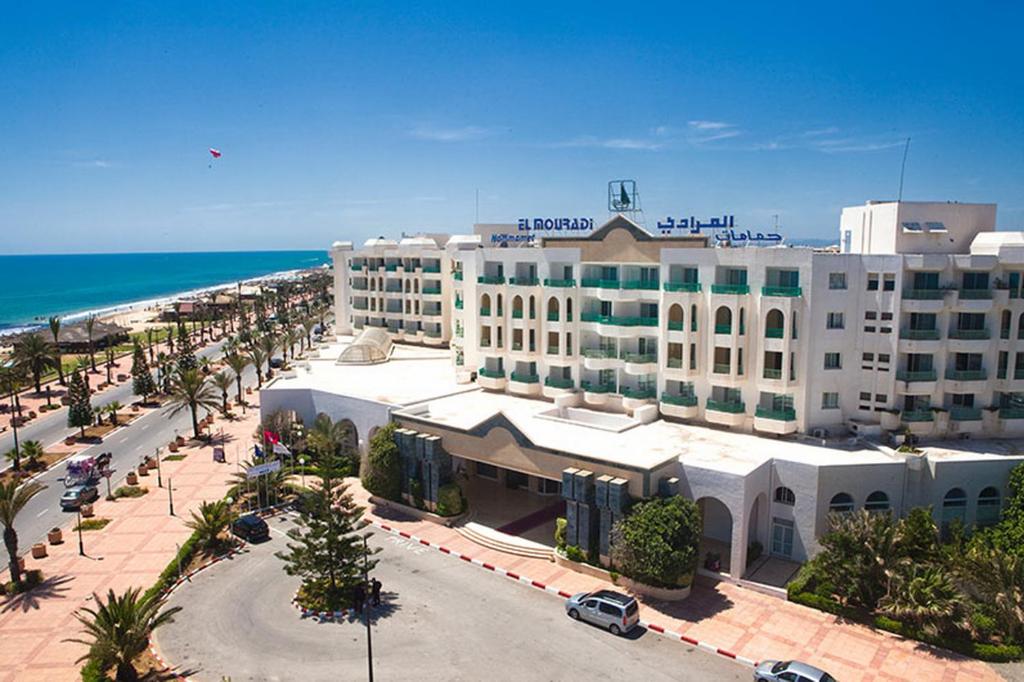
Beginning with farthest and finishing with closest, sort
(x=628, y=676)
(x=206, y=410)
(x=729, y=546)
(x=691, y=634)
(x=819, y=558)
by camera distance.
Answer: (x=206, y=410)
(x=729, y=546)
(x=819, y=558)
(x=691, y=634)
(x=628, y=676)

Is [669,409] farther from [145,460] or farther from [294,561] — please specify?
[145,460]

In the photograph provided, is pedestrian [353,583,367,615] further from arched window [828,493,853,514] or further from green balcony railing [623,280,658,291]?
green balcony railing [623,280,658,291]

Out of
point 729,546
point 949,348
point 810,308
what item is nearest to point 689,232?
A: point 810,308

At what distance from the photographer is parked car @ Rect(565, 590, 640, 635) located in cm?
3484

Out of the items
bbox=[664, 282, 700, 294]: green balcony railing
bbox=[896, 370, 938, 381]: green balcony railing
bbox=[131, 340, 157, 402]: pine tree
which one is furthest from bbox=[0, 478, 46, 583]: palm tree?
bbox=[896, 370, 938, 381]: green balcony railing

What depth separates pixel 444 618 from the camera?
3641cm

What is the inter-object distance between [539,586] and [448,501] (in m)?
10.3

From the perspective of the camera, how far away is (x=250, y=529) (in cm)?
4566

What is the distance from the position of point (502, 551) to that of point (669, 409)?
15.4 m

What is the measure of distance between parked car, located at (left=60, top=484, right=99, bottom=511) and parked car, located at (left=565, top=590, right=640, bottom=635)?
35152 millimetres

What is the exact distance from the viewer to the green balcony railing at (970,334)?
149 feet

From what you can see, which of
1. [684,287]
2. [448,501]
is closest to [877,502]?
[684,287]

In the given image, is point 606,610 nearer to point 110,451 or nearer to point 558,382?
point 558,382

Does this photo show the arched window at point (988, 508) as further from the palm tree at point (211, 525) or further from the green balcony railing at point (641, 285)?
the palm tree at point (211, 525)
